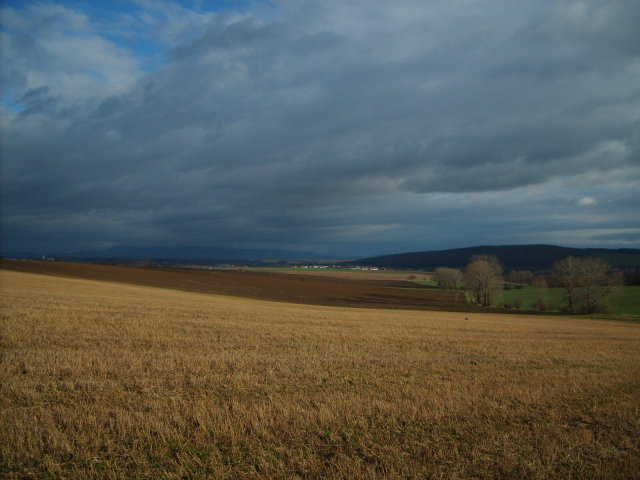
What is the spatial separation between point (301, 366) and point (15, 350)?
26.5 feet

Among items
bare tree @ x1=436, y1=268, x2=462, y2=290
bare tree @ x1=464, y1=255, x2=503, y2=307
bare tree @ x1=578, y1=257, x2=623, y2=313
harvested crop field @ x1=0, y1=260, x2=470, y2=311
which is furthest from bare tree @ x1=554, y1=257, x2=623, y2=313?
bare tree @ x1=436, y1=268, x2=462, y2=290

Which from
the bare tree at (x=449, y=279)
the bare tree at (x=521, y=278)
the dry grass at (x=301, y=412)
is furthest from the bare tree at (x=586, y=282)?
the dry grass at (x=301, y=412)

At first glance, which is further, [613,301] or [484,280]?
[484,280]

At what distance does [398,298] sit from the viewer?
84500mm

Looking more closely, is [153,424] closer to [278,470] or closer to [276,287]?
[278,470]

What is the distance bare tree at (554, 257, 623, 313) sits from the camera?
63.8 meters

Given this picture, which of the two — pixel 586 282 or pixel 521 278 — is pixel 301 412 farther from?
pixel 521 278

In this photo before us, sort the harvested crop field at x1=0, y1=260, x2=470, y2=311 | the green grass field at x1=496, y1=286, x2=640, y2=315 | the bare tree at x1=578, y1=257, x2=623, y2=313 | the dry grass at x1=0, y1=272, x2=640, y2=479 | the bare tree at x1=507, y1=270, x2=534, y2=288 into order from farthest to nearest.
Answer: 1. the bare tree at x1=507, y1=270, x2=534, y2=288
2. the green grass field at x1=496, y1=286, x2=640, y2=315
3. the bare tree at x1=578, y1=257, x2=623, y2=313
4. the harvested crop field at x1=0, y1=260, x2=470, y2=311
5. the dry grass at x1=0, y1=272, x2=640, y2=479

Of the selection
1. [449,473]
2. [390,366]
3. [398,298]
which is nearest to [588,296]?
[398,298]

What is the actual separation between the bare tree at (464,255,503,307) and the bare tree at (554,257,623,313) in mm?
15227

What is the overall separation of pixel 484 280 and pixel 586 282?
69.9 feet

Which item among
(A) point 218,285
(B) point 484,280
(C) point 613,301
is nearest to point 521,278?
(B) point 484,280

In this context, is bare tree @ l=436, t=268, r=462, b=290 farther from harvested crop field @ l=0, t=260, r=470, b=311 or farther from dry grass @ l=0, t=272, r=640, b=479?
dry grass @ l=0, t=272, r=640, b=479

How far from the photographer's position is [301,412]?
258 inches
